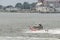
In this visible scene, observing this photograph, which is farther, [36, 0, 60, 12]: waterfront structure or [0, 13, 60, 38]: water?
[36, 0, 60, 12]: waterfront structure

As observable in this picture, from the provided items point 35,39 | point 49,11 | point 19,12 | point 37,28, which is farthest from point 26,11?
point 35,39

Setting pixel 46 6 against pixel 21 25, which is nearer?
pixel 21 25

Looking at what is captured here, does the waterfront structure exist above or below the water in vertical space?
below

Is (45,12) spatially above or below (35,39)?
below

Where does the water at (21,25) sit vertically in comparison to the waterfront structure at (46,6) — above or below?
above

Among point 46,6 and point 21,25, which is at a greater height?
point 21,25

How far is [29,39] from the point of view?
1555 centimetres

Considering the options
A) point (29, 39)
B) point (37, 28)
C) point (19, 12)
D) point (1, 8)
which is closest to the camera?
point (29, 39)

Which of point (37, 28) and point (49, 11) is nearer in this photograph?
point (37, 28)

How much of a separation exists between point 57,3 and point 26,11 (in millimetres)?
11577

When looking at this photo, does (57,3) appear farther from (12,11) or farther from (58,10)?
(12,11)

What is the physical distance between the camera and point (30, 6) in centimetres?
9275

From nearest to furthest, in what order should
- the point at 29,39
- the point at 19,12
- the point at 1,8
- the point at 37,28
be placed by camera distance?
the point at 29,39 < the point at 37,28 < the point at 1,8 < the point at 19,12

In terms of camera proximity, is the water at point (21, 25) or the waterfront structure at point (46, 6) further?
the waterfront structure at point (46, 6)
